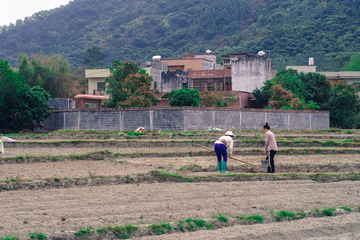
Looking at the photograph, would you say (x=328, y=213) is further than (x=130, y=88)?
No

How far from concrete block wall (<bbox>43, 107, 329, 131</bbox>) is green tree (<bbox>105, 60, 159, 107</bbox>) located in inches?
151

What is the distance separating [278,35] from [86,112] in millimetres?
70226

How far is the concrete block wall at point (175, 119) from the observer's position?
31.4 m

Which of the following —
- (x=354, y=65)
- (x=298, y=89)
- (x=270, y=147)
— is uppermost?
(x=354, y=65)

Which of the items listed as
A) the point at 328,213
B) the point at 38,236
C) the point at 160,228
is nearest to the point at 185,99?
the point at 328,213

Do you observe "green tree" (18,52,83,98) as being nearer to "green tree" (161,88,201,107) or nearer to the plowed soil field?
"green tree" (161,88,201,107)

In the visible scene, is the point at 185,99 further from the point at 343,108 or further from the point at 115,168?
the point at 115,168

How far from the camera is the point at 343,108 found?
143 ft

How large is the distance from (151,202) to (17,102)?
27644 mm

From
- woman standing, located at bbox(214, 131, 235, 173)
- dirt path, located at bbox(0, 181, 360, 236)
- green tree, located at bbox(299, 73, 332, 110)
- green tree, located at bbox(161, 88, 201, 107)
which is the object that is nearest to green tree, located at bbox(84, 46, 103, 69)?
green tree, located at bbox(299, 73, 332, 110)

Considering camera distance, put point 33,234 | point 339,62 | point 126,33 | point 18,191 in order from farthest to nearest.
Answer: point 126,33, point 339,62, point 18,191, point 33,234

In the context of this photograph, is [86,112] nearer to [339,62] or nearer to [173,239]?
[173,239]

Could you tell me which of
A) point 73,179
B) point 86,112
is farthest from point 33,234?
point 86,112

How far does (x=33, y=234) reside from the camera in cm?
703
